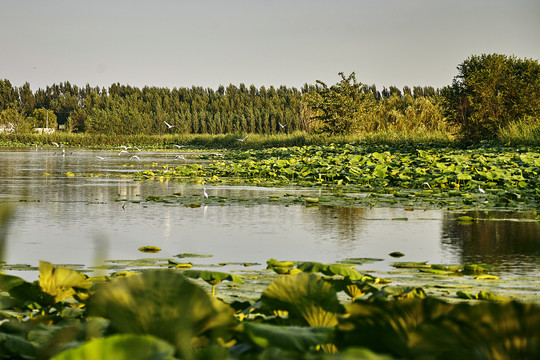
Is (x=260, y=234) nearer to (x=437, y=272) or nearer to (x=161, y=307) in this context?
(x=437, y=272)

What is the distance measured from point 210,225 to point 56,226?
5.06 feet

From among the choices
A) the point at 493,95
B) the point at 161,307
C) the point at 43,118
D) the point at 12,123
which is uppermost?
the point at 43,118

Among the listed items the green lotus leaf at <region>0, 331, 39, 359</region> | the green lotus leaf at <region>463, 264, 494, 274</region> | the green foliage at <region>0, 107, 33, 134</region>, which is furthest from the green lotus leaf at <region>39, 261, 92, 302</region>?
the green foliage at <region>0, 107, 33, 134</region>

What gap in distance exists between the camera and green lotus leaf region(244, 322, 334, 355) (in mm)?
1236

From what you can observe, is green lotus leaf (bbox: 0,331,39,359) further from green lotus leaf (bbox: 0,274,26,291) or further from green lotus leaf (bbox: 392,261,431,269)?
green lotus leaf (bbox: 392,261,431,269)

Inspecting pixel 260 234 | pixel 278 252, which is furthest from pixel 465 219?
pixel 278 252

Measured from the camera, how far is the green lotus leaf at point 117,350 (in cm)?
89

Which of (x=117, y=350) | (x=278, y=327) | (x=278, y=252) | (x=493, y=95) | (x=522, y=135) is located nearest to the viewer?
(x=117, y=350)

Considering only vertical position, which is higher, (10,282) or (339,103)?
(339,103)

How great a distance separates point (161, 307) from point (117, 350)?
30cm

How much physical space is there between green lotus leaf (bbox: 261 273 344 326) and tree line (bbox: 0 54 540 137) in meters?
21.0

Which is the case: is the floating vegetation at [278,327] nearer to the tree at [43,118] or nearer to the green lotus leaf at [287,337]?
the green lotus leaf at [287,337]

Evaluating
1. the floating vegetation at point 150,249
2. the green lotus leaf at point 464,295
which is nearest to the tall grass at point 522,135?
the floating vegetation at point 150,249

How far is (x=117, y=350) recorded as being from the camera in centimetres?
91
